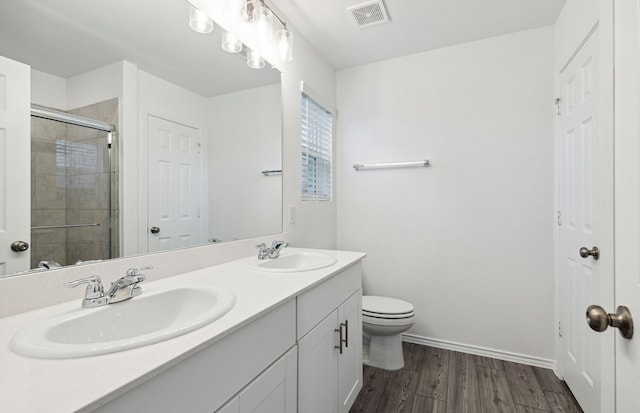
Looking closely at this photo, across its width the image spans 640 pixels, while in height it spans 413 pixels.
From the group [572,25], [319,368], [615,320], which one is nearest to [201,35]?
[319,368]

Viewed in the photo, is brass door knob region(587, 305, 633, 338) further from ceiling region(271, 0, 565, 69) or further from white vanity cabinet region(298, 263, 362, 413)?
ceiling region(271, 0, 565, 69)


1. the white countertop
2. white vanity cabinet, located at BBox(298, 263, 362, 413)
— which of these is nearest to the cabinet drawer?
white vanity cabinet, located at BBox(298, 263, 362, 413)

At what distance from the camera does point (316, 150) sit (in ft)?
7.72

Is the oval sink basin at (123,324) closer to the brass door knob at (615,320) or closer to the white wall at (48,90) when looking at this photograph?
the white wall at (48,90)

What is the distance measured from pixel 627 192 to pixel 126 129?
4.53 feet

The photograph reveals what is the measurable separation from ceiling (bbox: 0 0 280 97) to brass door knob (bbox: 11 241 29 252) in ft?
1.61

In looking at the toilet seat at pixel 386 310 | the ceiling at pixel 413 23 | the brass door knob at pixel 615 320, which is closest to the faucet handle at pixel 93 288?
the brass door knob at pixel 615 320

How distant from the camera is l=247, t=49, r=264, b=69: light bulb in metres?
1.62

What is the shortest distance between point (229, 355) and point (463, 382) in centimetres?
178

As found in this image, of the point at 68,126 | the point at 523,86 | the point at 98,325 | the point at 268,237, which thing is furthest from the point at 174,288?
the point at 523,86

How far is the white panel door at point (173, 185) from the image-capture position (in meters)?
1.13

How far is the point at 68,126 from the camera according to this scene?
35.1 inches

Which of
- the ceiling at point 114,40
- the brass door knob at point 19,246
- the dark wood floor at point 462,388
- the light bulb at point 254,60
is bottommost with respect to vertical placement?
the dark wood floor at point 462,388

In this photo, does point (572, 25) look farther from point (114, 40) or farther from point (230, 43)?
point (114, 40)
